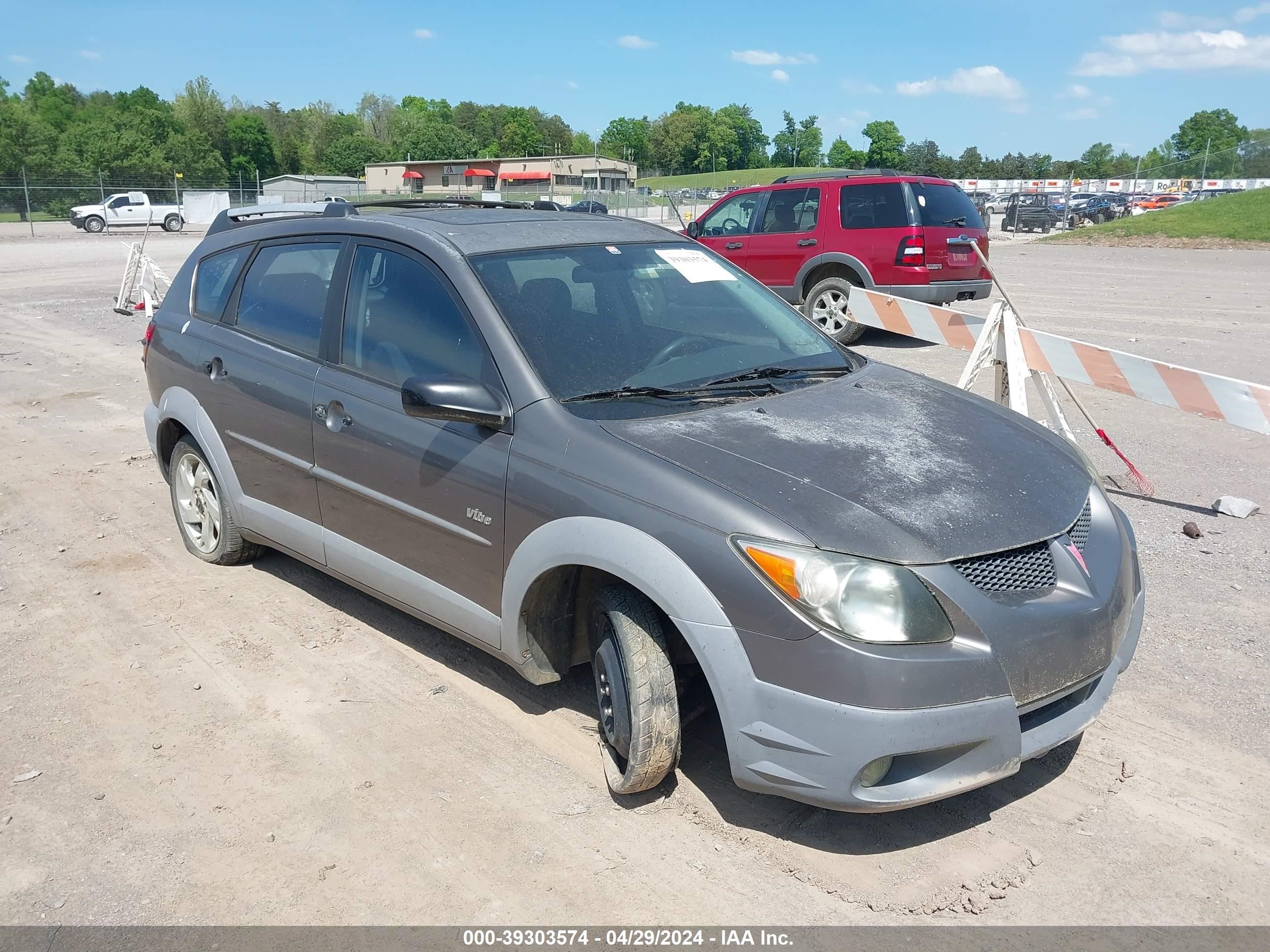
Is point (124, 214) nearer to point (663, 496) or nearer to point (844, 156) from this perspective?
point (663, 496)

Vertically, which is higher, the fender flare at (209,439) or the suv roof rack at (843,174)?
the suv roof rack at (843,174)

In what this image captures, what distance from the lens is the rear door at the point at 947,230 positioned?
1225 cm

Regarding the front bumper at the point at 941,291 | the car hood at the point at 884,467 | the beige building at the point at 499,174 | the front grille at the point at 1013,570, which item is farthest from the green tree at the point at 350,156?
the front grille at the point at 1013,570

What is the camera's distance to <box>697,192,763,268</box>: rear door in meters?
13.5

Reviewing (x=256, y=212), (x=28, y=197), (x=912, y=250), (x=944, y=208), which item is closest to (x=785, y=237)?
(x=912, y=250)

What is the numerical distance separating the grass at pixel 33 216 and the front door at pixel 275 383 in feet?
169

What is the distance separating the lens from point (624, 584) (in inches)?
131

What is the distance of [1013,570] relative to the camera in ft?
9.96

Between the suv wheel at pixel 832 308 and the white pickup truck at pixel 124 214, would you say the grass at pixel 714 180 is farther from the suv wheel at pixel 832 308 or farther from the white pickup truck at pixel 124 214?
the suv wheel at pixel 832 308

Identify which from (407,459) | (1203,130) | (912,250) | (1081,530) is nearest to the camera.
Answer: (1081,530)

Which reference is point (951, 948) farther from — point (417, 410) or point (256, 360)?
point (256, 360)

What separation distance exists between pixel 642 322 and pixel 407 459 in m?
1.08

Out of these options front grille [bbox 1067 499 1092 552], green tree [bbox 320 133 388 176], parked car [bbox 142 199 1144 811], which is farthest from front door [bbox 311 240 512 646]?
green tree [bbox 320 133 388 176]

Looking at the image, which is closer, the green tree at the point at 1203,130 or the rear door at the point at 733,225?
the rear door at the point at 733,225
